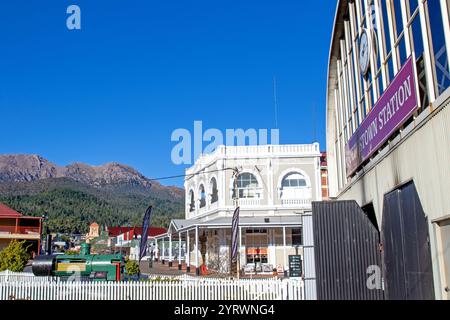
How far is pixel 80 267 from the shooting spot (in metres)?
20.3

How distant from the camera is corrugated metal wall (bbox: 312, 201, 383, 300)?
12594 mm

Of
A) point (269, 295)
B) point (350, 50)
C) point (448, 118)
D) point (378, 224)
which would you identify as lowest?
point (269, 295)

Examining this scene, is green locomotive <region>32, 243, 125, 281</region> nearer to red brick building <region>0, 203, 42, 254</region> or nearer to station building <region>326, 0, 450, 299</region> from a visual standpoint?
station building <region>326, 0, 450, 299</region>

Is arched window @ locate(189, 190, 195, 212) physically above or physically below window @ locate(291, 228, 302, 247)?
above

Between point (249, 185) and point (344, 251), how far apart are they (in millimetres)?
24102

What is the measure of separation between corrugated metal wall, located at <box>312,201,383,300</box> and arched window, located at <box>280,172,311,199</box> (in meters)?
23.4

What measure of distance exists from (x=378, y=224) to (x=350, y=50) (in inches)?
254

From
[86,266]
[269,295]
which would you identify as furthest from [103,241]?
[269,295]

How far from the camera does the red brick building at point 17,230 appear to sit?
50438mm

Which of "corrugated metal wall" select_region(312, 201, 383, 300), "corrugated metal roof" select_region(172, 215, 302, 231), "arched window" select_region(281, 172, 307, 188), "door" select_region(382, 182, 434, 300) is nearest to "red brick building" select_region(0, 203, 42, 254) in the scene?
"corrugated metal roof" select_region(172, 215, 302, 231)

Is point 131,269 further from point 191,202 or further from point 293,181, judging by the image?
point 191,202

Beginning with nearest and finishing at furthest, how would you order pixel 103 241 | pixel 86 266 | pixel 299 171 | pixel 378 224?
pixel 378 224
pixel 86 266
pixel 299 171
pixel 103 241

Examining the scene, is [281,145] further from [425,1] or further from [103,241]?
[103,241]

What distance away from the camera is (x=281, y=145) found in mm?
36625
